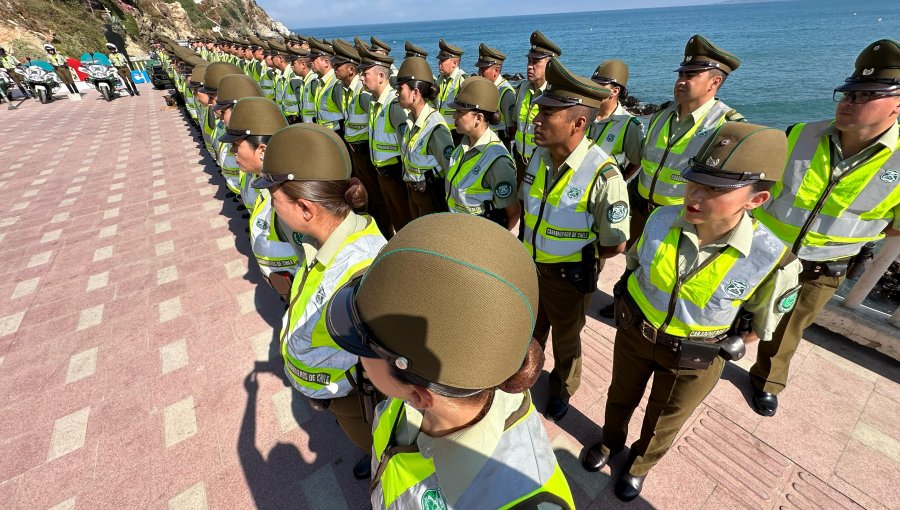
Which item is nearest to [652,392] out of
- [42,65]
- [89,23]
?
[42,65]

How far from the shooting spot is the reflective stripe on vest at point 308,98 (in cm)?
862

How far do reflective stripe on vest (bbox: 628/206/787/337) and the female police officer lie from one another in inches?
67.3

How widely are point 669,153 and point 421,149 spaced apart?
2.84 meters

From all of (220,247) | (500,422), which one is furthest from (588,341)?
(220,247)

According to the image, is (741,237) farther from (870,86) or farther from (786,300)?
(870,86)

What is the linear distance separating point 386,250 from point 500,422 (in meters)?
0.69

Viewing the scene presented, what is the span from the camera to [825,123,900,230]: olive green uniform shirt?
2539 millimetres

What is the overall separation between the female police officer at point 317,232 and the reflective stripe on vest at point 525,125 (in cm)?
482

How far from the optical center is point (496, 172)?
11.6 feet

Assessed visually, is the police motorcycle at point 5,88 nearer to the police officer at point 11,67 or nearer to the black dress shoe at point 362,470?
the police officer at point 11,67

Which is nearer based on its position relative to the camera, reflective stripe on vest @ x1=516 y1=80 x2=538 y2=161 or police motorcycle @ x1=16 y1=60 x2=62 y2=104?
reflective stripe on vest @ x1=516 y1=80 x2=538 y2=161

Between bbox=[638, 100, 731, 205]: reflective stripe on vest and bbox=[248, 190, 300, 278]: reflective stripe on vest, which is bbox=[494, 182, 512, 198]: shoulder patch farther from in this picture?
bbox=[248, 190, 300, 278]: reflective stripe on vest

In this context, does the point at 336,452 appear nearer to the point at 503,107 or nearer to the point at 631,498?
the point at 631,498

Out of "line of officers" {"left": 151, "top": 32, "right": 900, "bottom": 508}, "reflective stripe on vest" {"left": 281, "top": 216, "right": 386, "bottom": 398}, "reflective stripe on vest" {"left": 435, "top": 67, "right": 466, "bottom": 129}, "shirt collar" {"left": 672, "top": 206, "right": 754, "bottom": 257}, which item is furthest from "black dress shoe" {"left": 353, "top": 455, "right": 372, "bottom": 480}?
"reflective stripe on vest" {"left": 435, "top": 67, "right": 466, "bottom": 129}
